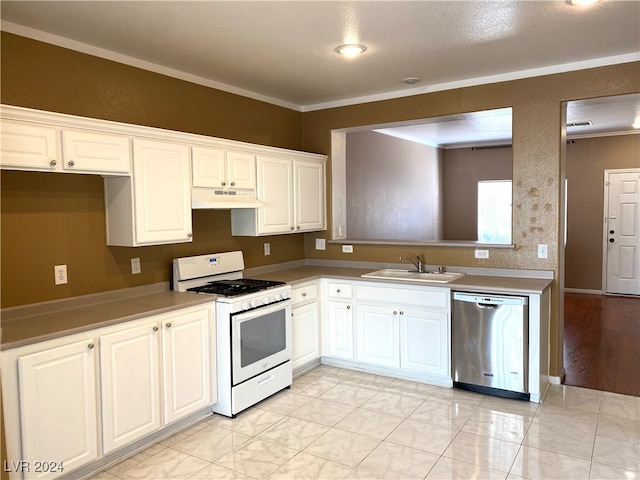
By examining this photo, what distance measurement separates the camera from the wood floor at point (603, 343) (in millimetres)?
3986

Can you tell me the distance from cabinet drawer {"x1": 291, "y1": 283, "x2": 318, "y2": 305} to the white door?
18.8 ft

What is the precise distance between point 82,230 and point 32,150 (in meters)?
0.73

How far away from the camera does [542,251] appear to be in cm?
393

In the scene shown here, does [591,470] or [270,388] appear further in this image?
[270,388]

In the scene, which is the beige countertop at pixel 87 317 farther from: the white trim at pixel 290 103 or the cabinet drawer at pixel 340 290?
the white trim at pixel 290 103

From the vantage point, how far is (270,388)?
369cm

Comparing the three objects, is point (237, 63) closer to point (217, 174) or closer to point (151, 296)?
point (217, 174)

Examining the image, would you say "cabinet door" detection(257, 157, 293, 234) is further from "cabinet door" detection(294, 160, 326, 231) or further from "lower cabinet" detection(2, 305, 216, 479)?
"lower cabinet" detection(2, 305, 216, 479)

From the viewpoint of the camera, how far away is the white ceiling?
8.69 ft

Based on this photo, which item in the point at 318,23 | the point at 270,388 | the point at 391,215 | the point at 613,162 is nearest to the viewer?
the point at 318,23

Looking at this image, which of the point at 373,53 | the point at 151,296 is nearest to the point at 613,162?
the point at 373,53

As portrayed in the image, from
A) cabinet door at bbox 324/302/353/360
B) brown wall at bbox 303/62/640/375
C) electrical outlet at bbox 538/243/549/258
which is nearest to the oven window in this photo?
cabinet door at bbox 324/302/353/360

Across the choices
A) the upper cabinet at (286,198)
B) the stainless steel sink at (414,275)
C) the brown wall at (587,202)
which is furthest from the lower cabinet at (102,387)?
the brown wall at (587,202)

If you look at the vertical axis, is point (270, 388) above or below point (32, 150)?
below
